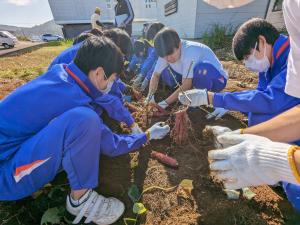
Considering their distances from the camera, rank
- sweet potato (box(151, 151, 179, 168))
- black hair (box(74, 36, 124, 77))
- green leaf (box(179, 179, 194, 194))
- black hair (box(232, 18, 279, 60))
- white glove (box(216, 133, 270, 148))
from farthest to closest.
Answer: sweet potato (box(151, 151, 179, 168)), black hair (box(232, 18, 279, 60)), green leaf (box(179, 179, 194, 194)), black hair (box(74, 36, 124, 77)), white glove (box(216, 133, 270, 148))

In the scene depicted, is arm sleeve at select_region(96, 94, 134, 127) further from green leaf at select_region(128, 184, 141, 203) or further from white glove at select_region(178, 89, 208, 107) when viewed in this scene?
green leaf at select_region(128, 184, 141, 203)

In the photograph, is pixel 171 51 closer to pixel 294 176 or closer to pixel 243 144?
pixel 243 144

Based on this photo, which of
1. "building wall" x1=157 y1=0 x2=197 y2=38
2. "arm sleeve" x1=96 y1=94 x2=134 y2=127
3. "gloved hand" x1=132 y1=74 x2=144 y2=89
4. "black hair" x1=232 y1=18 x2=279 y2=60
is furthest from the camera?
"building wall" x1=157 y1=0 x2=197 y2=38

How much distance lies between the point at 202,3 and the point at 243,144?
837cm

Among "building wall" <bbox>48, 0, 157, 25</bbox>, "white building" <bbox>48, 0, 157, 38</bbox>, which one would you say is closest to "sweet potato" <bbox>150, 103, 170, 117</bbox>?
"white building" <bbox>48, 0, 157, 38</bbox>

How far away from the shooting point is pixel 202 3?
27.9 feet

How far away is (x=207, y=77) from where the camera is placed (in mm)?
2906

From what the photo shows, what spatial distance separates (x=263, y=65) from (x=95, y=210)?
177 centimetres

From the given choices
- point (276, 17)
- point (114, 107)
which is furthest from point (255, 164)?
point (276, 17)

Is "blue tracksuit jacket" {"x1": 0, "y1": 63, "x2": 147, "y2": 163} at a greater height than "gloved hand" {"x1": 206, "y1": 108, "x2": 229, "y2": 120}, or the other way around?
"blue tracksuit jacket" {"x1": 0, "y1": 63, "x2": 147, "y2": 163}

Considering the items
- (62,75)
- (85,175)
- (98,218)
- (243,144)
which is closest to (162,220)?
(98,218)

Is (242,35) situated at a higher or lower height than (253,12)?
higher

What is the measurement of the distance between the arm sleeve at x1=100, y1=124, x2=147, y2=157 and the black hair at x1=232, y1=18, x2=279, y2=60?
1128 mm

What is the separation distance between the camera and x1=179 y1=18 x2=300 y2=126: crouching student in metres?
1.90
